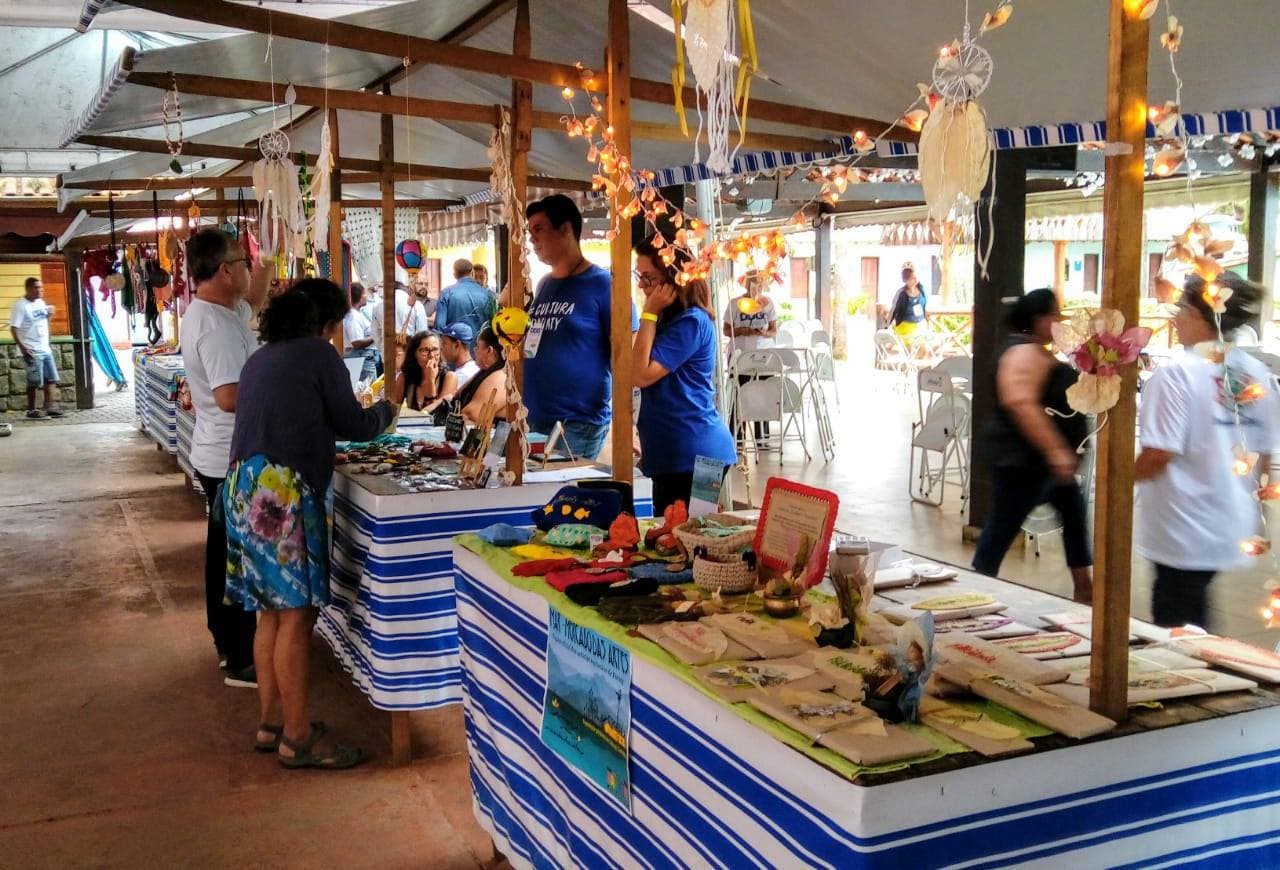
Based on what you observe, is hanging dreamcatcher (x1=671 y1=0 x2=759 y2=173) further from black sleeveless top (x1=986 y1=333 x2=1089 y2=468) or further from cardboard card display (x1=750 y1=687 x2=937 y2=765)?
black sleeveless top (x1=986 y1=333 x2=1089 y2=468)

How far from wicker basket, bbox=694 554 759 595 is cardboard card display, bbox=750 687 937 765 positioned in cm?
60

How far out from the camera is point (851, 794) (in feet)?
4.36

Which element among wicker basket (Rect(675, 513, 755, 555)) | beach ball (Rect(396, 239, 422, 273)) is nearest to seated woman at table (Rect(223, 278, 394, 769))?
wicker basket (Rect(675, 513, 755, 555))

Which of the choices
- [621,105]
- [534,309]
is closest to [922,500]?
[534,309]

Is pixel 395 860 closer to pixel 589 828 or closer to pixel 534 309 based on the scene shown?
pixel 589 828

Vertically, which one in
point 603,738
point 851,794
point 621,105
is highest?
point 621,105

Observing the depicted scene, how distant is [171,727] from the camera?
380 centimetres

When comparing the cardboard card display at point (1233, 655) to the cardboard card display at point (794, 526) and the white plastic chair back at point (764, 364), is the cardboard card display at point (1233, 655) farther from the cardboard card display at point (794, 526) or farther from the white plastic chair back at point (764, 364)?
the white plastic chair back at point (764, 364)

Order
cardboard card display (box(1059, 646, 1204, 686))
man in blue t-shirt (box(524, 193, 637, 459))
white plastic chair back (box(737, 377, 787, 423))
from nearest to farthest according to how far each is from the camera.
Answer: cardboard card display (box(1059, 646, 1204, 686)) → man in blue t-shirt (box(524, 193, 637, 459)) → white plastic chair back (box(737, 377, 787, 423))

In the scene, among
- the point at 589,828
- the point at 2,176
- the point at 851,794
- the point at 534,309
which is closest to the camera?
the point at 851,794

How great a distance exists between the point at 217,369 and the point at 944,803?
304 centimetres

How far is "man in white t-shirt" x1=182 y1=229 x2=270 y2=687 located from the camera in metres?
3.75

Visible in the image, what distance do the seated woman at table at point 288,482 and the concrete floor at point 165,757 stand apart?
0.26 m

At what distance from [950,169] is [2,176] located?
1564 cm
